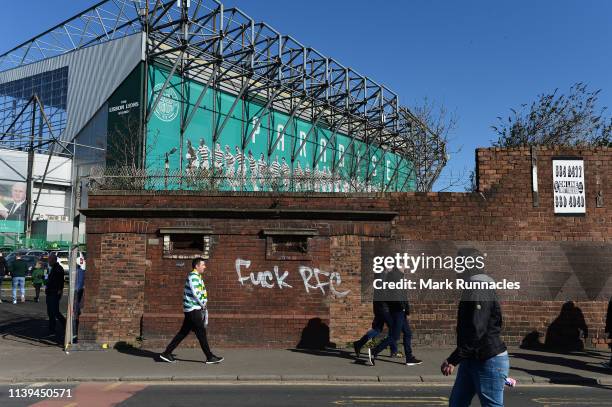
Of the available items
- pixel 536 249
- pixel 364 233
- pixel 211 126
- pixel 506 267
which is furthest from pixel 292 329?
pixel 211 126

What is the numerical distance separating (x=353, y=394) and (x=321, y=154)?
26553 millimetres

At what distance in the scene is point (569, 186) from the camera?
10.6 metres

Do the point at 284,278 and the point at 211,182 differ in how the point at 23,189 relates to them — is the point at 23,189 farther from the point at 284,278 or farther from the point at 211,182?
the point at 284,278

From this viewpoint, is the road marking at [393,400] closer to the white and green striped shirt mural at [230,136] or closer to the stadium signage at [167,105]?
the white and green striped shirt mural at [230,136]

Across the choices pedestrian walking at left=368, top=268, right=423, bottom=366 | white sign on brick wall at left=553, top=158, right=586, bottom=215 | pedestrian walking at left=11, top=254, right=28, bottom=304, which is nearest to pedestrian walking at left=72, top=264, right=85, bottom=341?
pedestrian walking at left=368, top=268, right=423, bottom=366

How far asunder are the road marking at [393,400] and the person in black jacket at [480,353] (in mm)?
2449

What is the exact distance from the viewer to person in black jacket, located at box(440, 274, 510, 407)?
4.17 m

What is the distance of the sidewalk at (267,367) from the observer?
26.2ft

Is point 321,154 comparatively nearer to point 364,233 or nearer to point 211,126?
point 211,126

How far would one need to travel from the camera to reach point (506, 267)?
10.4 m

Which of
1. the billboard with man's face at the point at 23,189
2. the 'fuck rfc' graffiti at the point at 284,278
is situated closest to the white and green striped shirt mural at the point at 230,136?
the 'fuck rfc' graffiti at the point at 284,278

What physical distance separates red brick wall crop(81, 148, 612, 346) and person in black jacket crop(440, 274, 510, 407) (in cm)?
594

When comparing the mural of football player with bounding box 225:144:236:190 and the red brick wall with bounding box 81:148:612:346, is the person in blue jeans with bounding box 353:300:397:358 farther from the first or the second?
the mural of football player with bounding box 225:144:236:190

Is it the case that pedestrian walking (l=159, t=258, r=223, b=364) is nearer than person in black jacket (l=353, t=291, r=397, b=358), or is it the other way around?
pedestrian walking (l=159, t=258, r=223, b=364)
